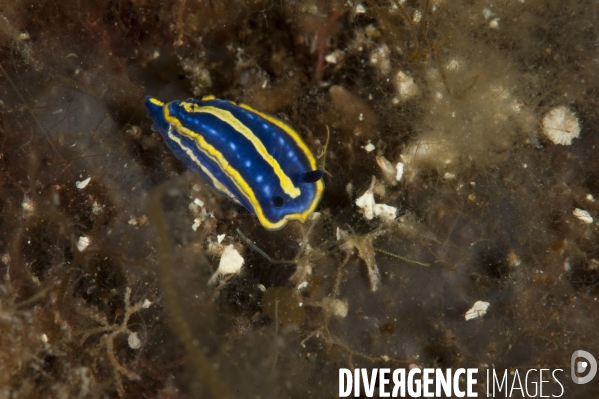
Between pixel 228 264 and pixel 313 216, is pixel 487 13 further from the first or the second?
pixel 228 264

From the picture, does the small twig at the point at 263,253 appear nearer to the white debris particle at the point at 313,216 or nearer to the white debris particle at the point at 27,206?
the white debris particle at the point at 313,216

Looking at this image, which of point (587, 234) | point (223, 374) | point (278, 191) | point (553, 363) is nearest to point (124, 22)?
point (278, 191)

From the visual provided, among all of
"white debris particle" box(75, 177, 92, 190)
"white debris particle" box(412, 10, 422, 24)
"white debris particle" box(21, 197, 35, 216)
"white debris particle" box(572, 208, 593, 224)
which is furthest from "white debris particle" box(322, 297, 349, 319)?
"white debris particle" box(21, 197, 35, 216)

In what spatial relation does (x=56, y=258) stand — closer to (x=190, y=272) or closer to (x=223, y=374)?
(x=190, y=272)

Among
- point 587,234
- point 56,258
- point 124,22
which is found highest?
point 124,22

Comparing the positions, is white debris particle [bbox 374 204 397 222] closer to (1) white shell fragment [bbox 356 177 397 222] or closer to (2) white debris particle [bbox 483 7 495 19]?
(1) white shell fragment [bbox 356 177 397 222]

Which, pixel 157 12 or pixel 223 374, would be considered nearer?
pixel 223 374

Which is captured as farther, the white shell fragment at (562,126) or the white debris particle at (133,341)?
the white debris particle at (133,341)

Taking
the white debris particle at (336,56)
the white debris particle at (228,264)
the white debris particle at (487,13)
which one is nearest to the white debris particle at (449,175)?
the white debris particle at (487,13)
